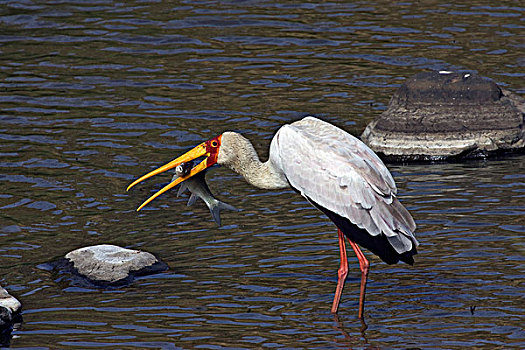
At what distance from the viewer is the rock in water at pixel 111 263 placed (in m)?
8.56

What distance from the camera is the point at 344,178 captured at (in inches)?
311

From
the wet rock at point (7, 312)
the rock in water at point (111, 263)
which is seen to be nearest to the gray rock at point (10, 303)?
the wet rock at point (7, 312)

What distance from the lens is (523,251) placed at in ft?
28.7

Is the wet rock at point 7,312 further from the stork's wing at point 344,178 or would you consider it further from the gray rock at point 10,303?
the stork's wing at point 344,178

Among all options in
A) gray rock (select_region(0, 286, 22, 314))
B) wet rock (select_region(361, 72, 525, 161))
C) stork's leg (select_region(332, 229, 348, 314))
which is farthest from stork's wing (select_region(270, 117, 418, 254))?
wet rock (select_region(361, 72, 525, 161))

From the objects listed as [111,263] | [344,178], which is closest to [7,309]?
[111,263]

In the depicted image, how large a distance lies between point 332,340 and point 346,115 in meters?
6.64

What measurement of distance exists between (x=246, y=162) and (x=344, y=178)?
3.58 feet

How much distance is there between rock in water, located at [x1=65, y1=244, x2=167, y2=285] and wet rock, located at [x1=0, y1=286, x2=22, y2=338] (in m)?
0.88

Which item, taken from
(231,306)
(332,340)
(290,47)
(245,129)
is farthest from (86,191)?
(290,47)

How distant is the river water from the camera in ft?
25.1

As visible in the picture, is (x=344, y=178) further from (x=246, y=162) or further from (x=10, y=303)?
(x=10, y=303)

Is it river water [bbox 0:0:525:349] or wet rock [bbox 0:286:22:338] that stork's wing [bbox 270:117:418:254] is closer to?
river water [bbox 0:0:525:349]

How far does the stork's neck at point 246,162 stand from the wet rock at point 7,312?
2046mm
